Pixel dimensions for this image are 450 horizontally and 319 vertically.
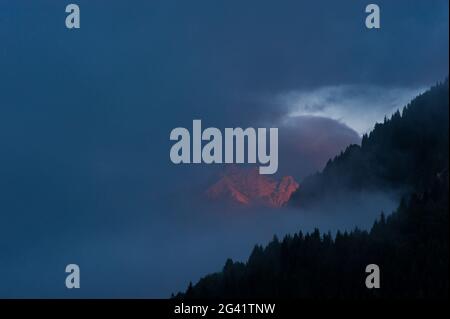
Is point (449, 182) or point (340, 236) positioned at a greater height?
point (449, 182)

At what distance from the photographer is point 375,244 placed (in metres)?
13.6

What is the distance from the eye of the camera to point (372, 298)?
13.4m

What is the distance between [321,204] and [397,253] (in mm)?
1611

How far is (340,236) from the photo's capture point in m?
13.9

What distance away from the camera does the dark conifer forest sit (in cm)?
1352

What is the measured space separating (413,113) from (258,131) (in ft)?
9.71

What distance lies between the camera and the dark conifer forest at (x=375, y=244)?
13523 millimetres

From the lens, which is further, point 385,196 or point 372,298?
point 385,196
